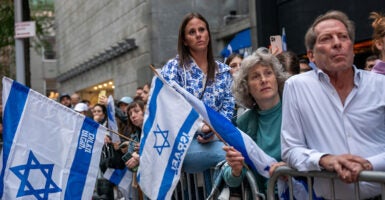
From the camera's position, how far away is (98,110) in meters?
11.4

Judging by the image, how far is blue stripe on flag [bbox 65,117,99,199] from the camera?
6.04m

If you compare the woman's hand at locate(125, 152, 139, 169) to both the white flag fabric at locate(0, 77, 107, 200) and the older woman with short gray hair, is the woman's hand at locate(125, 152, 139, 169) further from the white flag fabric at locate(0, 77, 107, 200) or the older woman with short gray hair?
the older woman with short gray hair

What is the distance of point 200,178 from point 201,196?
16 cm

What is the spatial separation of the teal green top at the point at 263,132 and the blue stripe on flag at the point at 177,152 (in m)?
0.40

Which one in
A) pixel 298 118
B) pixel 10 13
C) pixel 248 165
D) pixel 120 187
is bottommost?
pixel 120 187

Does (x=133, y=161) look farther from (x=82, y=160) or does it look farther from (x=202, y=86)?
(x=202, y=86)

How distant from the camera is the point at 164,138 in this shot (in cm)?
518

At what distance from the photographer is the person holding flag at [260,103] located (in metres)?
4.56

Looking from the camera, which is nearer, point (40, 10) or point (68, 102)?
point (68, 102)

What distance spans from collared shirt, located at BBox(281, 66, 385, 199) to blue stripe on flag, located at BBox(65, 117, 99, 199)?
2.66 meters

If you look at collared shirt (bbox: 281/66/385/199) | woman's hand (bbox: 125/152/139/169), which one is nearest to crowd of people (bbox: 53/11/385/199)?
collared shirt (bbox: 281/66/385/199)

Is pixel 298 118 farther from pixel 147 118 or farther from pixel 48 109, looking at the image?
pixel 48 109

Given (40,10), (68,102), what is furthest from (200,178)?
(40,10)

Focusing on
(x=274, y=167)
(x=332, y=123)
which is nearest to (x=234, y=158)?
(x=274, y=167)
